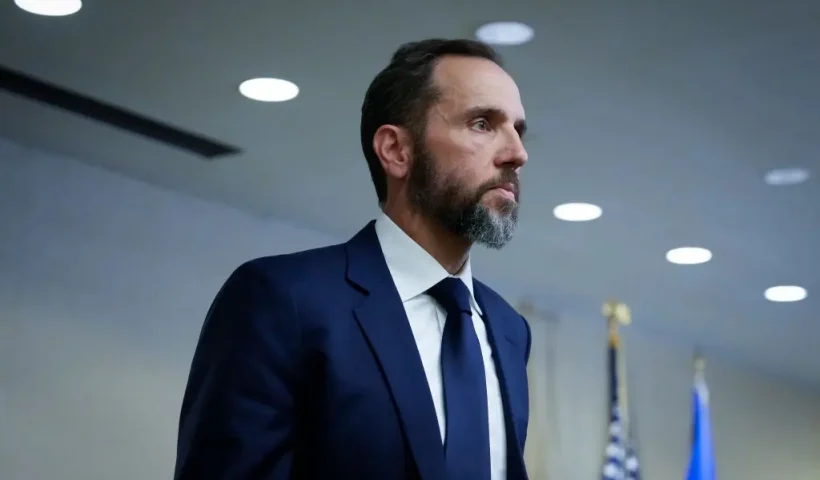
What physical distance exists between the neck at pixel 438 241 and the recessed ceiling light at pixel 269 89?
2.18m


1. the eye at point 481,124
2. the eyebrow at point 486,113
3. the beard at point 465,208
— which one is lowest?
the beard at point 465,208

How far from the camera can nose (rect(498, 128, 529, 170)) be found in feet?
3.91

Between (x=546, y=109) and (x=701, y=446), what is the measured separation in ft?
12.5

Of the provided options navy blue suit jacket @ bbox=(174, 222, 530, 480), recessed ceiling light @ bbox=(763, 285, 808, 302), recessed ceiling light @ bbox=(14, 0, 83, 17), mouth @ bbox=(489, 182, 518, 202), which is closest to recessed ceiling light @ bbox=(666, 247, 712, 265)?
recessed ceiling light @ bbox=(763, 285, 808, 302)

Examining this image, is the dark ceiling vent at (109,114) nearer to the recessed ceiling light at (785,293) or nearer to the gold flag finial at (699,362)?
the recessed ceiling light at (785,293)

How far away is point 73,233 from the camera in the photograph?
3.97 meters

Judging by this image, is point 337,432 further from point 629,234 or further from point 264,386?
point 629,234

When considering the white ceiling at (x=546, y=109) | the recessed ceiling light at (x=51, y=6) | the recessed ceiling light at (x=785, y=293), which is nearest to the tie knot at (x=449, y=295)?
the white ceiling at (x=546, y=109)

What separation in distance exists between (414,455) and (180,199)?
137 inches

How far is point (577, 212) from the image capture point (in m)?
4.45

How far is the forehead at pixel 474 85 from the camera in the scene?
1.23 m

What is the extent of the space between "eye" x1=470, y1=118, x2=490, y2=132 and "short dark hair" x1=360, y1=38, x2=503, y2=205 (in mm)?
56

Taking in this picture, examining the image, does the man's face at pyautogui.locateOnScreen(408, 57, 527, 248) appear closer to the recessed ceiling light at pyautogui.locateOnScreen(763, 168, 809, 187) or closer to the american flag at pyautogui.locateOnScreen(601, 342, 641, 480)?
the recessed ceiling light at pyautogui.locateOnScreen(763, 168, 809, 187)

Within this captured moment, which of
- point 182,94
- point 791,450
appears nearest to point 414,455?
point 182,94
